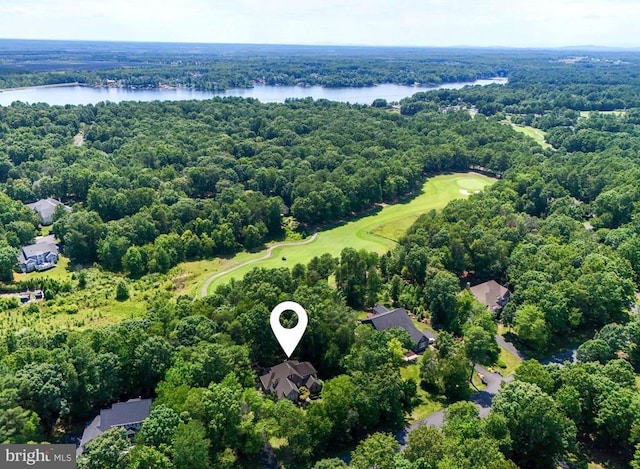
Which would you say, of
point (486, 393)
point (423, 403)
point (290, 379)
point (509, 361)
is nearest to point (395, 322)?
point (423, 403)

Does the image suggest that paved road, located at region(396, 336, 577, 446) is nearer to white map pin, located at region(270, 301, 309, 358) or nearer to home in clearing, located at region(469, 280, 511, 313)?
home in clearing, located at region(469, 280, 511, 313)

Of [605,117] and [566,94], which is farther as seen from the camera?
[566,94]

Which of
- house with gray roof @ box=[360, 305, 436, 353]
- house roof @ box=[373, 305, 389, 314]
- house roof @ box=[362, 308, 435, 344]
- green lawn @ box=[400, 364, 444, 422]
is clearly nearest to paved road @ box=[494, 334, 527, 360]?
house with gray roof @ box=[360, 305, 436, 353]

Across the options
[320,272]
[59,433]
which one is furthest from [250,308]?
[59,433]

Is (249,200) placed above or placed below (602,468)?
above

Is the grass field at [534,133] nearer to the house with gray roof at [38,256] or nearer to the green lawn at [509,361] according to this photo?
the green lawn at [509,361]

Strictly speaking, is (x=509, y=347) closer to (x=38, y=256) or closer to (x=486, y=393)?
(x=486, y=393)

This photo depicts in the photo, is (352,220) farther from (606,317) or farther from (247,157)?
(606,317)
